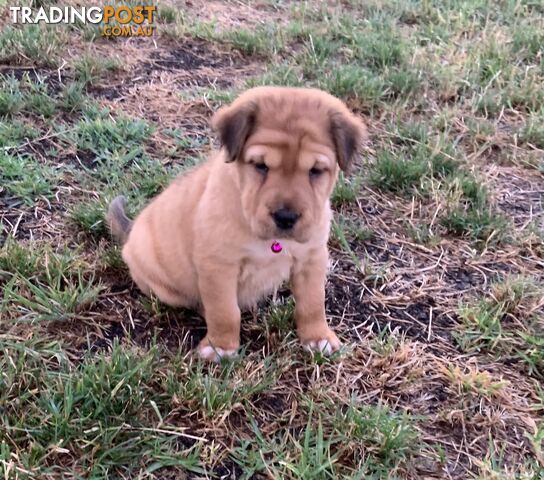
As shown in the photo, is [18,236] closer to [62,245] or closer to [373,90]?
[62,245]

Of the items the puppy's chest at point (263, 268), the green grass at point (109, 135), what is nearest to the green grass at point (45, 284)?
the puppy's chest at point (263, 268)

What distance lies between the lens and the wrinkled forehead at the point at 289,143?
9.56ft

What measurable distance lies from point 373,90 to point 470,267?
2.04 metres

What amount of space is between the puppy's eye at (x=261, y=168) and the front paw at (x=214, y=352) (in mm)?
911

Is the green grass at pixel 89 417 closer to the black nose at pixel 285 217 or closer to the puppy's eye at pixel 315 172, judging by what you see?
the black nose at pixel 285 217

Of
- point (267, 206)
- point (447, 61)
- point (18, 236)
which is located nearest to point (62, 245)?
point (18, 236)

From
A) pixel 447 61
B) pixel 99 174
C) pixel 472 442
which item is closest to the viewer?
pixel 472 442

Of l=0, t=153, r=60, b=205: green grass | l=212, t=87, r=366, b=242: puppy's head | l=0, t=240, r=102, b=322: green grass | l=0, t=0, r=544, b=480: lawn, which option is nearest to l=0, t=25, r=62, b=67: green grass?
l=0, t=0, r=544, b=480: lawn

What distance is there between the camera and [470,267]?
4273mm

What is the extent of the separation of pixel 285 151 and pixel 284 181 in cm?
12

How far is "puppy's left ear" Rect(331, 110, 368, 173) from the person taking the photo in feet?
10.0

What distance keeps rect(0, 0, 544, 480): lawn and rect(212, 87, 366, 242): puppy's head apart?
78 cm

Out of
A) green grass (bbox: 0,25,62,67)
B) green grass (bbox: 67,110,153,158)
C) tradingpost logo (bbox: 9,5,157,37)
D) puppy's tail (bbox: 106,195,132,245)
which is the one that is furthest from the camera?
tradingpost logo (bbox: 9,5,157,37)

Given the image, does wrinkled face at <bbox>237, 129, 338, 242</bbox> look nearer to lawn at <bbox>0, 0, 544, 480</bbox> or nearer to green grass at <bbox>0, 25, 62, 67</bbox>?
lawn at <bbox>0, 0, 544, 480</bbox>
